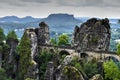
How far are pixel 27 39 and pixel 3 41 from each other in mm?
10165

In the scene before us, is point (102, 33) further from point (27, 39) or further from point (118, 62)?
point (27, 39)

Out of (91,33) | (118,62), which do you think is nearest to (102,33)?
(91,33)

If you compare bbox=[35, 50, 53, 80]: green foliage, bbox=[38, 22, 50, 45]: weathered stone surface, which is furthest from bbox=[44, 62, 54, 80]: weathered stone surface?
bbox=[38, 22, 50, 45]: weathered stone surface

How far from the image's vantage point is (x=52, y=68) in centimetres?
8256

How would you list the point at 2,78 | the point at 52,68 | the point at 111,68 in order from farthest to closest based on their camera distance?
the point at 2,78
the point at 52,68
the point at 111,68

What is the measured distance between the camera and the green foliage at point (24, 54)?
90875mm

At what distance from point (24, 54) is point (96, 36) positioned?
A: 16.9m

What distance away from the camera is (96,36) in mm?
91250

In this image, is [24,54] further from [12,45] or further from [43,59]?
[12,45]

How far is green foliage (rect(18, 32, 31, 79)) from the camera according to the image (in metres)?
90.9

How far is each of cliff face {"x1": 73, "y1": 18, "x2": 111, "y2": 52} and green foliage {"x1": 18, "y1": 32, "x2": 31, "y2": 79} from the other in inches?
443

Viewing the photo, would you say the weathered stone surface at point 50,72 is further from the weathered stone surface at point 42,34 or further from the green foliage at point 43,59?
the weathered stone surface at point 42,34

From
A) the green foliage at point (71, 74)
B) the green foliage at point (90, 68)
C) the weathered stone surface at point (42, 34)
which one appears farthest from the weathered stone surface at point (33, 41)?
the green foliage at point (71, 74)

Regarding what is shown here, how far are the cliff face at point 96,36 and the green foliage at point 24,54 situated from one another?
11258 millimetres
